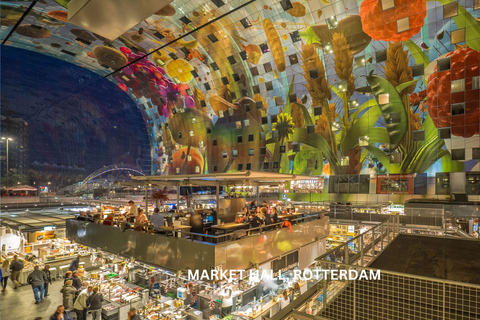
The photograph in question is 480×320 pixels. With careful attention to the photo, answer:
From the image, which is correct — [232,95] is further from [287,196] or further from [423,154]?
[423,154]

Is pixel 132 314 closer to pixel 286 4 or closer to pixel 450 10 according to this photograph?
pixel 286 4

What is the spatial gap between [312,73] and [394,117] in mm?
6691

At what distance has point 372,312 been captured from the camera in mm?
3221

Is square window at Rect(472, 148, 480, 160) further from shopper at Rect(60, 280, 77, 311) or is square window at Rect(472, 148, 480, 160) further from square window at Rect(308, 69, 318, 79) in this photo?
shopper at Rect(60, 280, 77, 311)

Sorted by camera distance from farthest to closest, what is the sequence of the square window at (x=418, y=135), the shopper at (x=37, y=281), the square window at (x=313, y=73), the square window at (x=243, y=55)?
1. the square window at (x=243, y=55)
2. the square window at (x=313, y=73)
3. the square window at (x=418, y=135)
4. the shopper at (x=37, y=281)

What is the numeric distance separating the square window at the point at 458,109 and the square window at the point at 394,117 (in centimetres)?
282

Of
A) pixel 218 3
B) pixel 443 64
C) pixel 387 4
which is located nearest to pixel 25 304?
pixel 218 3

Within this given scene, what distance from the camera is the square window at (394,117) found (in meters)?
18.1

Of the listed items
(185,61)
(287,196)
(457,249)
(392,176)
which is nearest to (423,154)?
(392,176)

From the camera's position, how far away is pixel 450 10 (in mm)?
15594

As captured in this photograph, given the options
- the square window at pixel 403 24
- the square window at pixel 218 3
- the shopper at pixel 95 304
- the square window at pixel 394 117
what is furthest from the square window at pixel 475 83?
the shopper at pixel 95 304

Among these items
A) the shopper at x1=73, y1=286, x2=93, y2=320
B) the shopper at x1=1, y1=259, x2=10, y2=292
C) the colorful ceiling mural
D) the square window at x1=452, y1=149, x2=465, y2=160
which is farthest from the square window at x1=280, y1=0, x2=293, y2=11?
the shopper at x1=1, y1=259, x2=10, y2=292

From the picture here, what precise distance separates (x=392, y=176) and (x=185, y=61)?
20.6 metres

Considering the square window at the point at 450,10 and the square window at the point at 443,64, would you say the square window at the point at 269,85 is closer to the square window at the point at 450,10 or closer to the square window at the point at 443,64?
the square window at the point at 443,64
